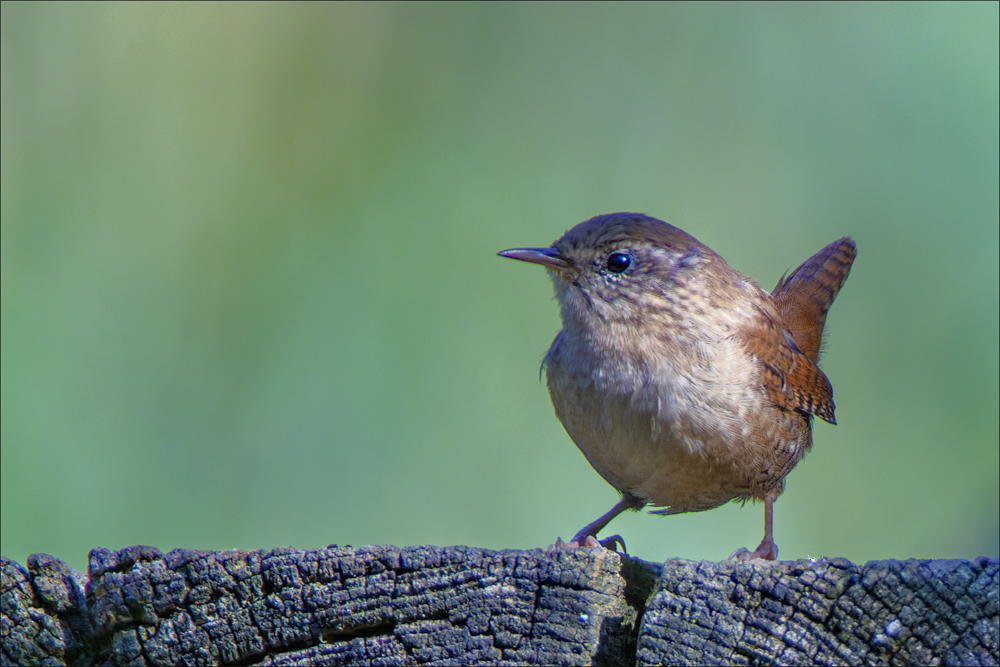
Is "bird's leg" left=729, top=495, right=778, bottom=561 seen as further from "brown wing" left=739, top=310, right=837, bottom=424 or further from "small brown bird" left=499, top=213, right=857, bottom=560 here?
"brown wing" left=739, top=310, right=837, bottom=424

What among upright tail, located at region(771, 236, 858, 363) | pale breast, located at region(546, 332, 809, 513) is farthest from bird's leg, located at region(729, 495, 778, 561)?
upright tail, located at region(771, 236, 858, 363)

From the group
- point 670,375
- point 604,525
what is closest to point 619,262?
point 670,375

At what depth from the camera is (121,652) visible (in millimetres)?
1712

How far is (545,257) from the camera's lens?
2787 mm

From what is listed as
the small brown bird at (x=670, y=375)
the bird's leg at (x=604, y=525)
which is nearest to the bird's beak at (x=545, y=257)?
the small brown bird at (x=670, y=375)

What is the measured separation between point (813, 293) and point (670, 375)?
1.29 metres

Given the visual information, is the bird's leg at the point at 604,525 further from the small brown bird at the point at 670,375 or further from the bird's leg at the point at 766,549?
the bird's leg at the point at 766,549

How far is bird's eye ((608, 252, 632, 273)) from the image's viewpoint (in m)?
2.80

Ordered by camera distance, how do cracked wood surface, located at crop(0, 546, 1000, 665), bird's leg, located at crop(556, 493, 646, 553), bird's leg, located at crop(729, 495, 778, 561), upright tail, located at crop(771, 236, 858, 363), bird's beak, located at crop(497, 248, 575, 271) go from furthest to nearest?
upright tail, located at crop(771, 236, 858, 363) → bird's beak, located at crop(497, 248, 575, 271) → bird's leg, located at crop(556, 493, 646, 553) → bird's leg, located at crop(729, 495, 778, 561) → cracked wood surface, located at crop(0, 546, 1000, 665)

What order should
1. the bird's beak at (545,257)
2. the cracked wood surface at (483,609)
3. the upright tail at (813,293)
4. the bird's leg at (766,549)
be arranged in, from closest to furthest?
the cracked wood surface at (483,609), the bird's leg at (766,549), the bird's beak at (545,257), the upright tail at (813,293)

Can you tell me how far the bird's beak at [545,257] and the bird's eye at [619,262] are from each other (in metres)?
0.12

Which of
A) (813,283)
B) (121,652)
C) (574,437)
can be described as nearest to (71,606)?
(121,652)

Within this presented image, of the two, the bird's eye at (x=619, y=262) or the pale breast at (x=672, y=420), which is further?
the bird's eye at (x=619, y=262)

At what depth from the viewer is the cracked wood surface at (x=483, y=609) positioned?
1.42m
